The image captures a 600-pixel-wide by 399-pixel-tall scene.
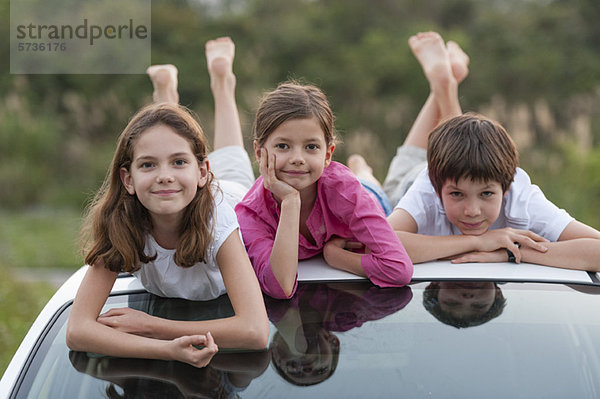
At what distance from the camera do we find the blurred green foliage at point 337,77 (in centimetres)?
1084

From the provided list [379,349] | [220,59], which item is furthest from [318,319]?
[220,59]

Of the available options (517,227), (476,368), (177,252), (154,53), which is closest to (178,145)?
(177,252)

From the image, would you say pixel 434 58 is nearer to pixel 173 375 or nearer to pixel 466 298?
pixel 466 298

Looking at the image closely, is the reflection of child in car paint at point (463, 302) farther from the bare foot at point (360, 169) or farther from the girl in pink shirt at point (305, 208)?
the bare foot at point (360, 169)

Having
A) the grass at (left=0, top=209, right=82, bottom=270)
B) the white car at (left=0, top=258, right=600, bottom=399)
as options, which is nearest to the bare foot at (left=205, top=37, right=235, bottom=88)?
the white car at (left=0, top=258, right=600, bottom=399)

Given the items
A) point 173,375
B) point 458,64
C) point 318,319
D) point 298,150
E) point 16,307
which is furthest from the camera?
point 16,307

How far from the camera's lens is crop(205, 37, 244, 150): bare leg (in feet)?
13.3

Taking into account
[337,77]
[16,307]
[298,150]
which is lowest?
[16,307]

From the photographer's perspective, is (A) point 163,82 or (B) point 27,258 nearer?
(A) point 163,82

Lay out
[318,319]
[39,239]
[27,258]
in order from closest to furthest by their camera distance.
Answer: [318,319] < [27,258] < [39,239]

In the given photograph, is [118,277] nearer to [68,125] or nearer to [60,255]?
[60,255]

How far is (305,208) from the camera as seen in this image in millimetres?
2584

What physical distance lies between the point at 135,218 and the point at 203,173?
0.82 feet

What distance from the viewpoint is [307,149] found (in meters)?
2.39
